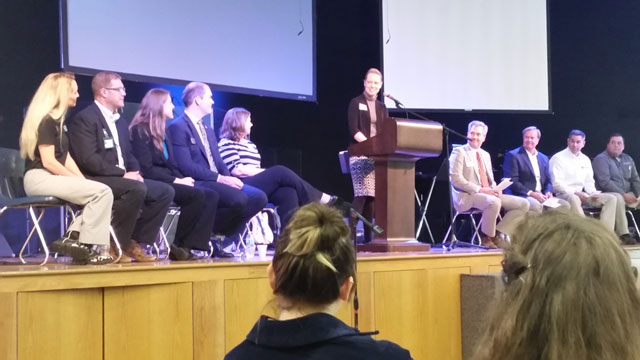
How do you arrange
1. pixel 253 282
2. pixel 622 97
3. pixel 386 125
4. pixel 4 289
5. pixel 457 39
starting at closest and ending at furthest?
pixel 4 289, pixel 253 282, pixel 386 125, pixel 457 39, pixel 622 97

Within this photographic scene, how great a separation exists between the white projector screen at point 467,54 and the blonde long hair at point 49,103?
3.50 metres

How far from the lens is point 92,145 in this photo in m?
4.07

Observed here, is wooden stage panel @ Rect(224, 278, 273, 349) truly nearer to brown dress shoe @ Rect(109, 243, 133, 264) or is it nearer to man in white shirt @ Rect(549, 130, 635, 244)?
brown dress shoe @ Rect(109, 243, 133, 264)

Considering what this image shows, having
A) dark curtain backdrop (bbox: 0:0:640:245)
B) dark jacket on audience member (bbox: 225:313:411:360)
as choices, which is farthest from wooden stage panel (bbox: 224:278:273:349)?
dark curtain backdrop (bbox: 0:0:640:245)

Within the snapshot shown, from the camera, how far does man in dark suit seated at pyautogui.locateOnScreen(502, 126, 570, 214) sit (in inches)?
255

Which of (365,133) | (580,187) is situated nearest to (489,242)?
(365,133)

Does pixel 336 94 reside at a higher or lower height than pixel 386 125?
higher

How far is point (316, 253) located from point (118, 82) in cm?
304

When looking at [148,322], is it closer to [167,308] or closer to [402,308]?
[167,308]

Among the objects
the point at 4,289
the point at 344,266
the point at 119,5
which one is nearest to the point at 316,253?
the point at 344,266

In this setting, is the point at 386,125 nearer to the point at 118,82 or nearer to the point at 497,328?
the point at 118,82

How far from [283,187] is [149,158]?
3.32 ft

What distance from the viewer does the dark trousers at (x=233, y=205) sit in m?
4.53

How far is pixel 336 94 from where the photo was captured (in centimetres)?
744
